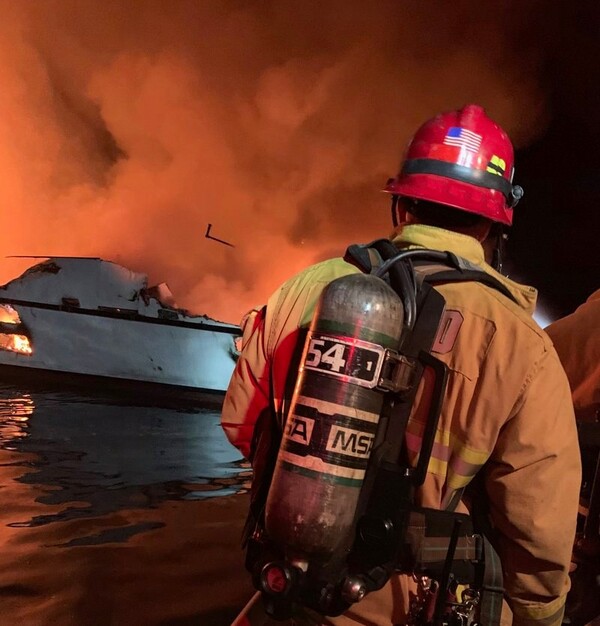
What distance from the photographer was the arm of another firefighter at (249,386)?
1.45 m

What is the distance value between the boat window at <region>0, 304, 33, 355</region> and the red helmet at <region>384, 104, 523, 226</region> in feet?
33.1

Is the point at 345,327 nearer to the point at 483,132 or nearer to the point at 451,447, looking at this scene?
the point at 451,447

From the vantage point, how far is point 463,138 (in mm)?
1566

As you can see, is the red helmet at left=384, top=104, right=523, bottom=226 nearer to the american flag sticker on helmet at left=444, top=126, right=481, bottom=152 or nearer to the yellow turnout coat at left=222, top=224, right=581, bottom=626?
the american flag sticker on helmet at left=444, top=126, right=481, bottom=152

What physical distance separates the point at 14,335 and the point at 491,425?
10617 millimetres

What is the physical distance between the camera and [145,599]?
310cm

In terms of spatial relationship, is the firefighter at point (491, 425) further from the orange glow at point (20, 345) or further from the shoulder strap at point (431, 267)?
the orange glow at point (20, 345)

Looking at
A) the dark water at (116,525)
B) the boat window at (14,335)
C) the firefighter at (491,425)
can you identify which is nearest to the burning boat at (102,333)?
the boat window at (14,335)

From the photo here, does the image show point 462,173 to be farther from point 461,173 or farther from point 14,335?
point 14,335

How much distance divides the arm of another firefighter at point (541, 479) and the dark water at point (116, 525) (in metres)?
2.30

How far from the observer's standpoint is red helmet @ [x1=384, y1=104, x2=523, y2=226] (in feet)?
4.98

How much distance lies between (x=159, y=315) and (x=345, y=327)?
31.7ft

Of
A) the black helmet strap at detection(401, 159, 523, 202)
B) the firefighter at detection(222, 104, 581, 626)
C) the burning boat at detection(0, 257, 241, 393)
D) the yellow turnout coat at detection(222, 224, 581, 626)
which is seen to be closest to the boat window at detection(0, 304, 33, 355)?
the burning boat at detection(0, 257, 241, 393)

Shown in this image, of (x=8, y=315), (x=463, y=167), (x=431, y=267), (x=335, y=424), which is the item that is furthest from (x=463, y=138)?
(x=8, y=315)
